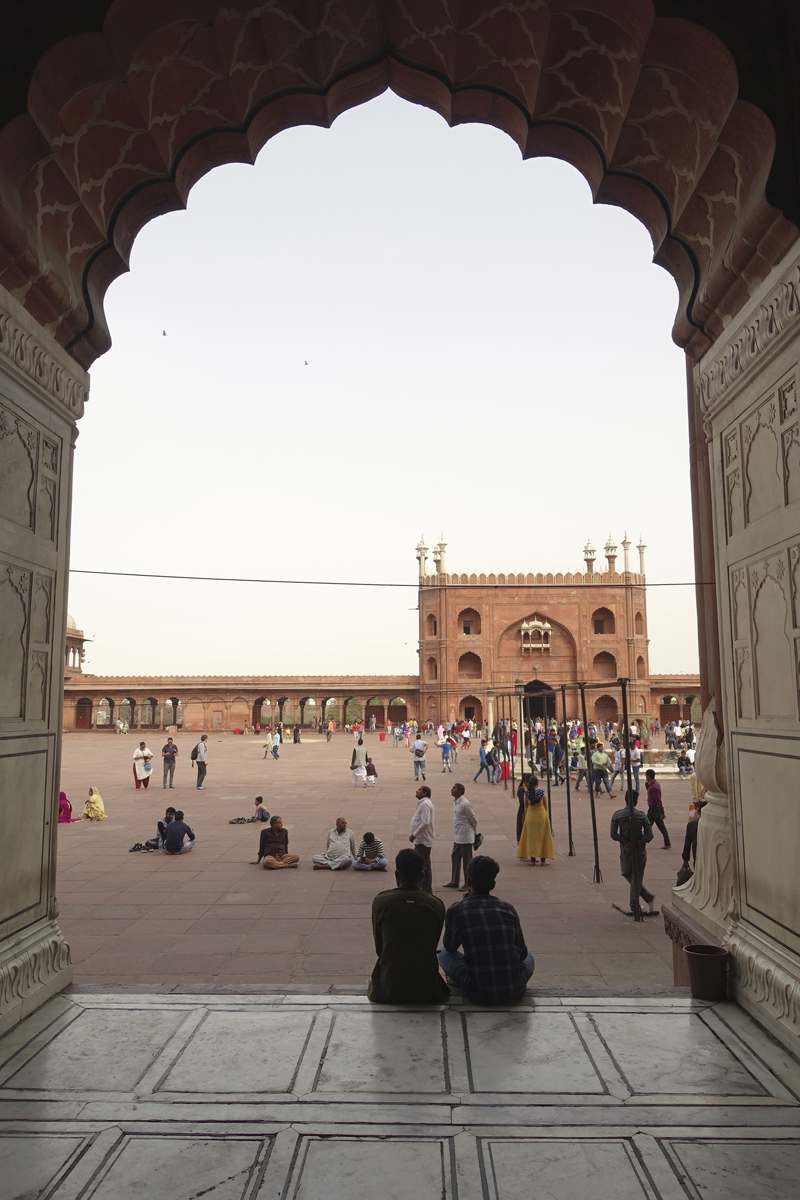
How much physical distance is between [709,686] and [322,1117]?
294 centimetres

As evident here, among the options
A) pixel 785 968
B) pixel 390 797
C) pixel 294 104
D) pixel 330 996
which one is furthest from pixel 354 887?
pixel 390 797

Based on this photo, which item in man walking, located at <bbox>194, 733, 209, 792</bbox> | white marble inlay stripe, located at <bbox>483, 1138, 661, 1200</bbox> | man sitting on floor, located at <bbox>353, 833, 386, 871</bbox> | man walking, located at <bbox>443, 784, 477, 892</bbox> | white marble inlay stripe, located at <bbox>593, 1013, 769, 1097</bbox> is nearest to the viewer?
white marble inlay stripe, located at <bbox>483, 1138, 661, 1200</bbox>

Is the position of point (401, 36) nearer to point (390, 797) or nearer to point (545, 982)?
point (545, 982)

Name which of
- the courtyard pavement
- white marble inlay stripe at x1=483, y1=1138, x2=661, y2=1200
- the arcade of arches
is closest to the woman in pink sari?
the courtyard pavement

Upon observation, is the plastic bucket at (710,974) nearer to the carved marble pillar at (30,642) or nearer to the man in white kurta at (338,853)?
the carved marble pillar at (30,642)

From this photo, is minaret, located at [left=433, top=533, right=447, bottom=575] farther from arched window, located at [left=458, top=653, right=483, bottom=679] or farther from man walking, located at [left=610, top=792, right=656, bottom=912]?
man walking, located at [left=610, top=792, right=656, bottom=912]

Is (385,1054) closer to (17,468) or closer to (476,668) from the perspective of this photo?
(17,468)

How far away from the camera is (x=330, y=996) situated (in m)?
3.83

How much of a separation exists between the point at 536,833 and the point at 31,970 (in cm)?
654

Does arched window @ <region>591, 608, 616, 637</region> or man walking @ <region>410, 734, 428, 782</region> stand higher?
arched window @ <region>591, 608, 616, 637</region>

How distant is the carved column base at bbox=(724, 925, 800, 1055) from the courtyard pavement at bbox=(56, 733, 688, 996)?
40 centimetres

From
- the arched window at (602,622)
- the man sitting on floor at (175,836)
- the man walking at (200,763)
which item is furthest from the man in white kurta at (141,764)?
the arched window at (602,622)

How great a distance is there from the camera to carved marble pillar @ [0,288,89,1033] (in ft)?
Answer: 11.7

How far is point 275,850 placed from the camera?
900 centimetres
